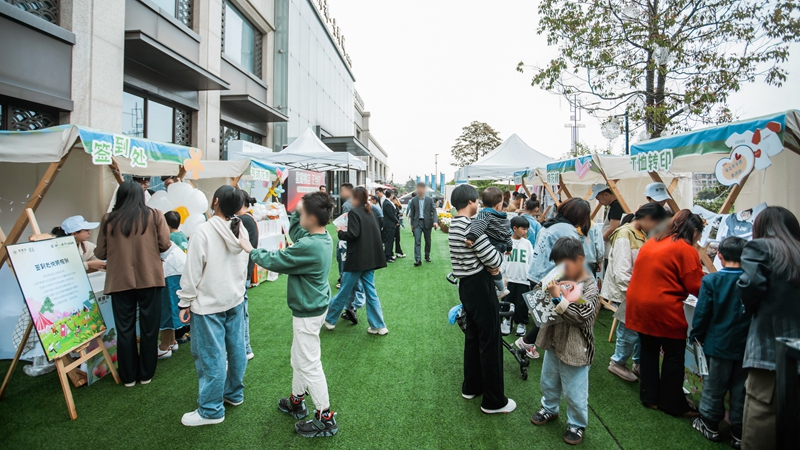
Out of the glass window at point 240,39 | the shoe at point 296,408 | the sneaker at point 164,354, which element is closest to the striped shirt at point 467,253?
the shoe at point 296,408

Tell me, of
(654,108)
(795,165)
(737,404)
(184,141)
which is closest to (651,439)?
(737,404)

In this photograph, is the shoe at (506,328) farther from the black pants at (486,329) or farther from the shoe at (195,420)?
the shoe at (195,420)

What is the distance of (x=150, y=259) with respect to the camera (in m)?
3.41

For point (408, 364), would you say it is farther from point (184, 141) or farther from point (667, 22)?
point (667, 22)

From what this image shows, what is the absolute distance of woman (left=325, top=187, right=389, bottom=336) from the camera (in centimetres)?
459

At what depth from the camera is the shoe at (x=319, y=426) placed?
273 cm

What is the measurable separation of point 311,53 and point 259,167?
14452 millimetres

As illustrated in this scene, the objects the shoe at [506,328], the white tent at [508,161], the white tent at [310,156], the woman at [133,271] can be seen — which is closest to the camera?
the woman at [133,271]

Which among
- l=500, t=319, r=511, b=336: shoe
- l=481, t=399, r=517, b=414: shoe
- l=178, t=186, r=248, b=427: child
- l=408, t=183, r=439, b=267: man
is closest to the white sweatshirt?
l=178, t=186, r=248, b=427: child

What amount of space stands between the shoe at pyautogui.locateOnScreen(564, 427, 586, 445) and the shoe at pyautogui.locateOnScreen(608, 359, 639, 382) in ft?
4.12

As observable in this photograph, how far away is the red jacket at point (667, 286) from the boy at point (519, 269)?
1596 millimetres

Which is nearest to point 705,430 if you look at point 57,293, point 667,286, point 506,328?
point 667,286

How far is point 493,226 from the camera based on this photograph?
368 cm

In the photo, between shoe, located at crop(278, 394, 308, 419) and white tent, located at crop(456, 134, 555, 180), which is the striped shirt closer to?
→ shoe, located at crop(278, 394, 308, 419)
